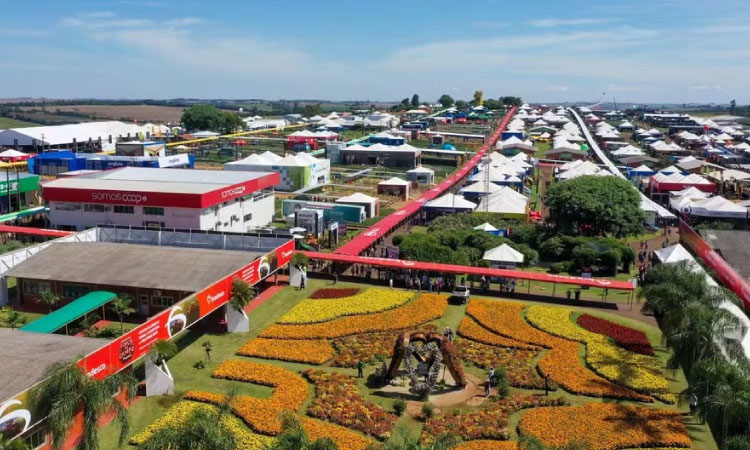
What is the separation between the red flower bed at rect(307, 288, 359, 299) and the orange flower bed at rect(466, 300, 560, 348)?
23.3 feet

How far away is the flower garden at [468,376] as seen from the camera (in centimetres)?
2289

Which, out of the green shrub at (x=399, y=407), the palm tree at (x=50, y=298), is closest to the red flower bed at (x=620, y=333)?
the green shrub at (x=399, y=407)

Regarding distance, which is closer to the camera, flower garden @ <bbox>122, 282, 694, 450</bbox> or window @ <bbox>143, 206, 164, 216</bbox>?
flower garden @ <bbox>122, 282, 694, 450</bbox>

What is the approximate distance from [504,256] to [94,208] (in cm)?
3145

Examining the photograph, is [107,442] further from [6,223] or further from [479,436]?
[6,223]

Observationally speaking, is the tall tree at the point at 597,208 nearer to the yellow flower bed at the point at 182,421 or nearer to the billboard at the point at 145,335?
the billboard at the point at 145,335

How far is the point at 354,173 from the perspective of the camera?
89000 mm

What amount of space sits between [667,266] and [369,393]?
50.3 ft

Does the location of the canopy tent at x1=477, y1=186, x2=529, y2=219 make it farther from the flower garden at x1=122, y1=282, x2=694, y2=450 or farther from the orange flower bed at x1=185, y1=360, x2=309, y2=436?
the orange flower bed at x1=185, y1=360, x2=309, y2=436

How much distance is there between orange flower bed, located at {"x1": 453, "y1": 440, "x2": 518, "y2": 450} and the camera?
866 inches

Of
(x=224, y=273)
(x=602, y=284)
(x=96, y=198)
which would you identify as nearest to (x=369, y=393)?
(x=224, y=273)

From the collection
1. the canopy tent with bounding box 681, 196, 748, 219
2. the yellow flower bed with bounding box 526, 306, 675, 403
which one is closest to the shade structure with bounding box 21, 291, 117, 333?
the yellow flower bed with bounding box 526, 306, 675, 403

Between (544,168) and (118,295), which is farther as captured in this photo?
(544,168)

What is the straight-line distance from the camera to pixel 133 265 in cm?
3538
